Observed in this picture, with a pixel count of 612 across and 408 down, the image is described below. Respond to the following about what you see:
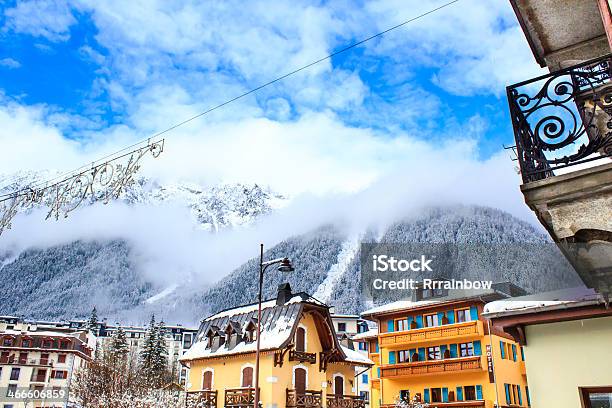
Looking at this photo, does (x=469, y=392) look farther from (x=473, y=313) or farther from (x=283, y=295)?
(x=283, y=295)

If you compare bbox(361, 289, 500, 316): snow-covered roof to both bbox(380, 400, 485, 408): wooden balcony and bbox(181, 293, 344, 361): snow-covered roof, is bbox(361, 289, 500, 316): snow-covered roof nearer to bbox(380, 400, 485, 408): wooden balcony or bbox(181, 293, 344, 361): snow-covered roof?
bbox(380, 400, 485, 408): wooden balcony

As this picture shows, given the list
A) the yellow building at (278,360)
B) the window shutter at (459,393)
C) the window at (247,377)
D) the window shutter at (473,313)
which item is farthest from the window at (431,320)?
the window at (247,377)

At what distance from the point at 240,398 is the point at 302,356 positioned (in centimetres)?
407

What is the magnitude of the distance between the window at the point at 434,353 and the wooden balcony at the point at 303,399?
34.7ft

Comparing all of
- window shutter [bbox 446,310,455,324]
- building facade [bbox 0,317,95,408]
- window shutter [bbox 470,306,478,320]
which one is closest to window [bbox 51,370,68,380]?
building facade [bbox 0,317,95,408]

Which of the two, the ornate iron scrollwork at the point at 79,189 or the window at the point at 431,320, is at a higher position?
the window at the point at 431,320

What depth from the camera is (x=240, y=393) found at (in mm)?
30969

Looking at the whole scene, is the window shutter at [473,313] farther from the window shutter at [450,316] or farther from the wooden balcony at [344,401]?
the wooden balcony at [344,401]

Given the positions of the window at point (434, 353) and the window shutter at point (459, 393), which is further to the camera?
the window at point (434, 353)

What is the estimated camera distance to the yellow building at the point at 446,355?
119ft

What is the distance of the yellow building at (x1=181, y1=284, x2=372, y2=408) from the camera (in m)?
30.8

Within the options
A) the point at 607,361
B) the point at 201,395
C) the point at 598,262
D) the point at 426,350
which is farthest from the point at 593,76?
the point at 426,350

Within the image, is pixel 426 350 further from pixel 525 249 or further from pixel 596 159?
pixel 525 249

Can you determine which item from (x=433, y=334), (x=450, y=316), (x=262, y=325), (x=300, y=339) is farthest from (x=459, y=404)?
(x=262, y=325)
